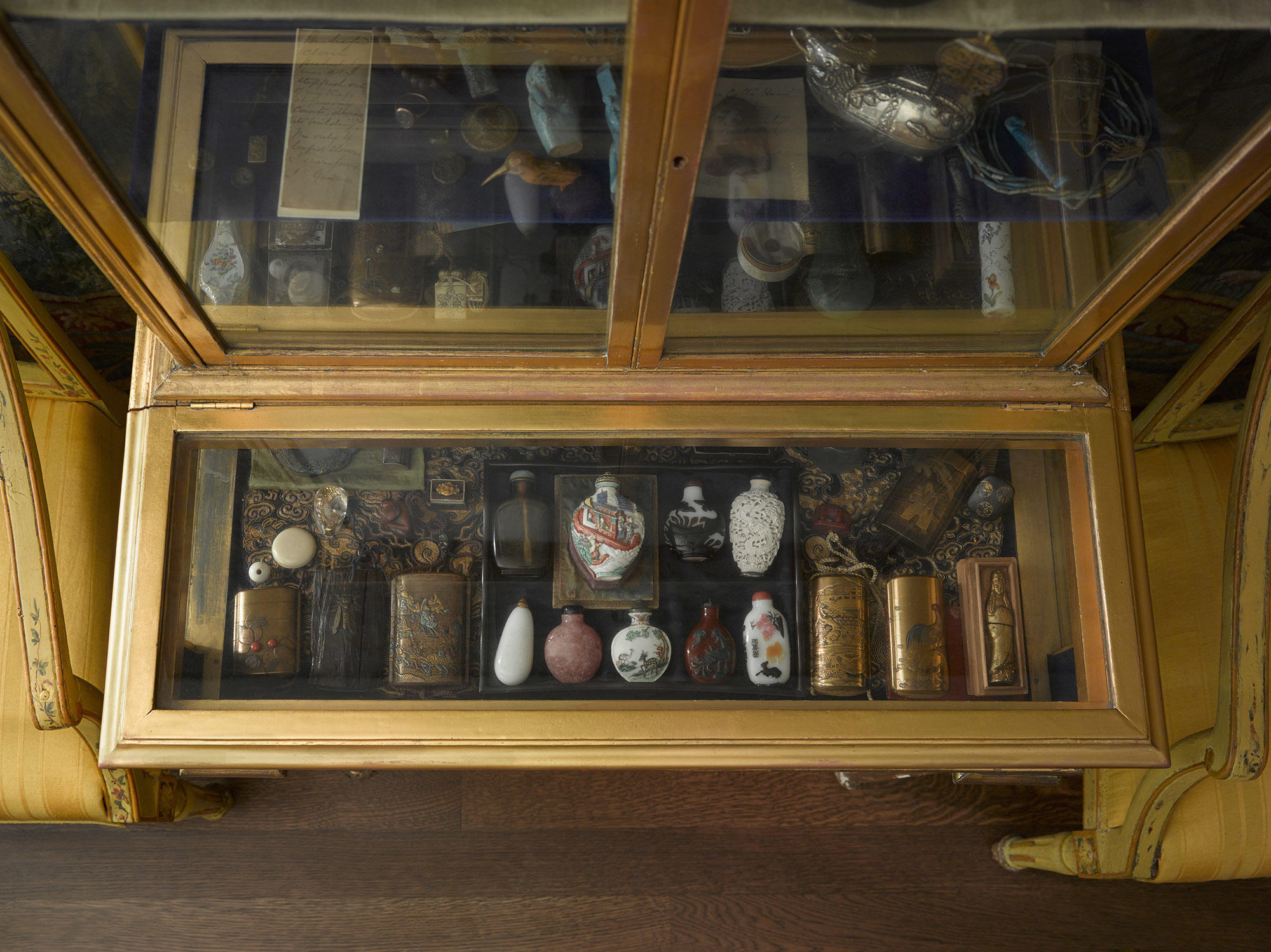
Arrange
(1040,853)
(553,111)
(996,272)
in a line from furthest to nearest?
(1040,853) → (996,272) → (553,111)

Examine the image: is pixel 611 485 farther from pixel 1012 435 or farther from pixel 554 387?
pixel 1012 435

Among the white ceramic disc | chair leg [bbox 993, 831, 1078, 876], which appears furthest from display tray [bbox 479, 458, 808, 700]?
chair leg [bbox 993, 831, 1078, 876]

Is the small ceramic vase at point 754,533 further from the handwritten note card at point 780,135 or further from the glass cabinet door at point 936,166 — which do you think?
the handwritten note card at point 780,135

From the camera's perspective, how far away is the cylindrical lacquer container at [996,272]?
78 cm

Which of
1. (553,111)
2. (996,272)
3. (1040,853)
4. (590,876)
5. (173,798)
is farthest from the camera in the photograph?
(590,876)

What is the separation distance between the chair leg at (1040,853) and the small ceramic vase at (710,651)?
0.57 m

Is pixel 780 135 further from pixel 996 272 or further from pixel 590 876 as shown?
pixel 590 876

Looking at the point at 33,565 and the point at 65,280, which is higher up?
the point at 65,280

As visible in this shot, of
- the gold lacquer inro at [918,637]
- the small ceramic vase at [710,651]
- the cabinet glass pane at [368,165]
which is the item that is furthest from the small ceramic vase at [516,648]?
the gold lacquer inro at [918,637]

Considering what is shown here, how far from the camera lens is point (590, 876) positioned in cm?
128

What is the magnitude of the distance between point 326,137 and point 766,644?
2.23 feet

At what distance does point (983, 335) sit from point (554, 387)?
0.47 metres

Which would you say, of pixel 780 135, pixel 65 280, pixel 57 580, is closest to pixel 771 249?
pixel 780 135

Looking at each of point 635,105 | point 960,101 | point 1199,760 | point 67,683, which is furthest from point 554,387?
point 1199,760
